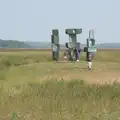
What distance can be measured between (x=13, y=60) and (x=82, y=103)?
32541 millimetres

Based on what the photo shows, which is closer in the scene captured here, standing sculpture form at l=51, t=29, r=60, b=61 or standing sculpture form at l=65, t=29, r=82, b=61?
standing sculpture form at l=65, t=29, r=82, b=61

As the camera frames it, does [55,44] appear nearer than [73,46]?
No

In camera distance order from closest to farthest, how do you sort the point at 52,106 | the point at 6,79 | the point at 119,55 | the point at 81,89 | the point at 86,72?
the point at 52,106 → the point at 81,89 → the point at 6,79 → the point at 86,72 → the point at 119,55

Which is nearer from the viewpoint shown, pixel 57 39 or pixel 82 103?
pixel 82 103

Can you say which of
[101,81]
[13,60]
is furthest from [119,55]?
[101,81]

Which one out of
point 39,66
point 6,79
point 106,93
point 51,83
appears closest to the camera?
point 106,93

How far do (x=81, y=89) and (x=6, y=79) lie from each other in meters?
6.19

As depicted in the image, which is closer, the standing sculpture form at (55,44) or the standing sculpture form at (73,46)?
the standing sculpture form at (73,46)

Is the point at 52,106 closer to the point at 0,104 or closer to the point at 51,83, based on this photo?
the point at 0,104

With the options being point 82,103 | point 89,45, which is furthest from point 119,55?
point 82,103

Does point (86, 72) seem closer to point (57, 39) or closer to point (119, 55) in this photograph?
point (57, 39)

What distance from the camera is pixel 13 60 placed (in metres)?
45.7

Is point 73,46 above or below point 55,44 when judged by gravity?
below

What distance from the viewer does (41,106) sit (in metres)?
13.0
